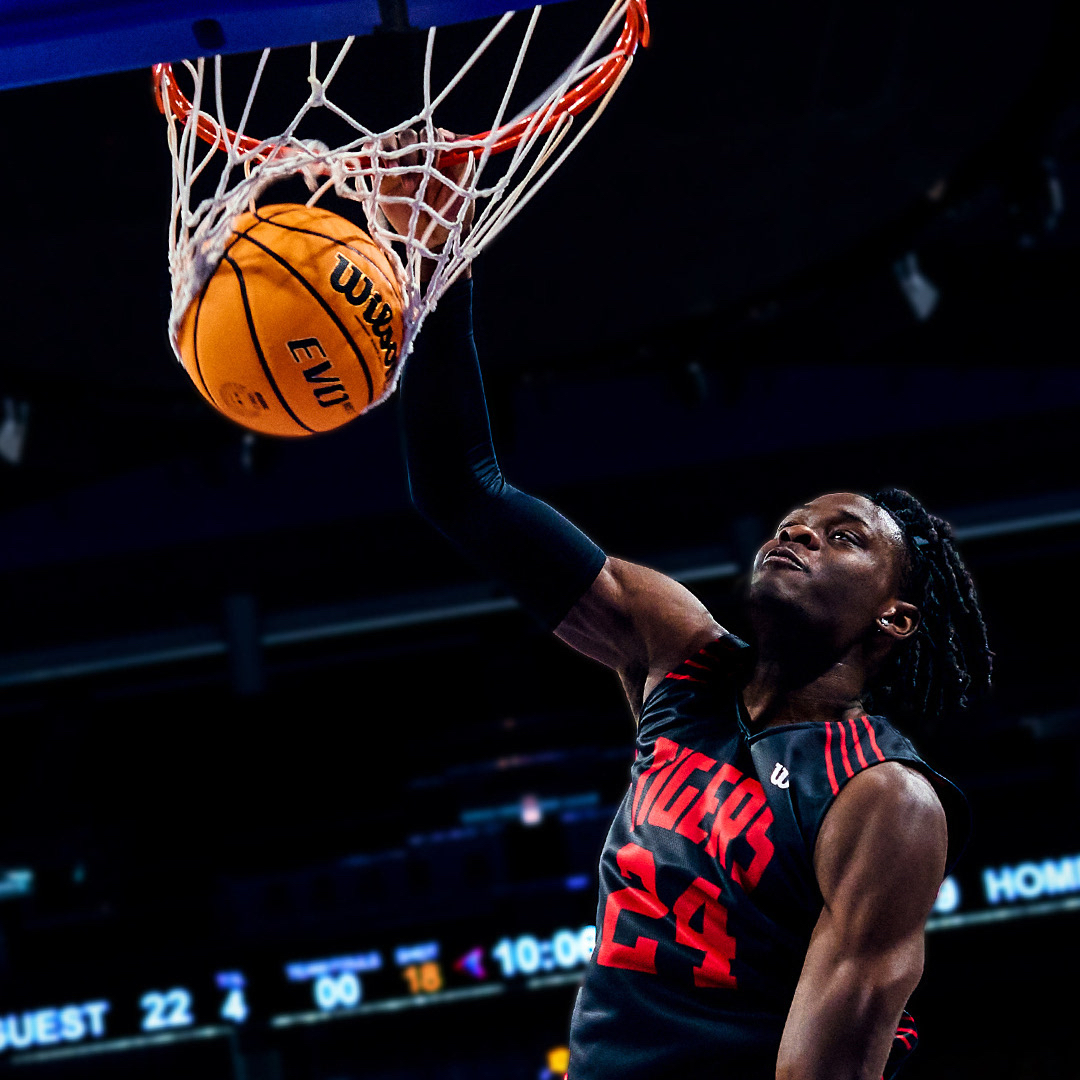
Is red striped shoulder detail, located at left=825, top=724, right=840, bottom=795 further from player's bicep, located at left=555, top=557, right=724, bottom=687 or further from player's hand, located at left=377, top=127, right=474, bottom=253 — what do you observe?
player's hand, located at left=377, top=127, right=474, bottom=253

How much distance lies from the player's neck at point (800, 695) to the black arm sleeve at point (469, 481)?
1.04 feet

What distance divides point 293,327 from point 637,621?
70cm

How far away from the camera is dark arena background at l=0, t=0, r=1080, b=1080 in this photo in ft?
16.8

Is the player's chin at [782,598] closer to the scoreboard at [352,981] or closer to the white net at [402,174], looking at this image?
the white net at [402,174]

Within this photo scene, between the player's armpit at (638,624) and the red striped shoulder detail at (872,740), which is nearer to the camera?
the red striped shoulder detail at (872,740)

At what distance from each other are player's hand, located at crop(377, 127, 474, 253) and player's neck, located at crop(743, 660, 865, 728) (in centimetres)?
88

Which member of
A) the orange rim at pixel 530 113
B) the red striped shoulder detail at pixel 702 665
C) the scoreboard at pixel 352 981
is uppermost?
the orange rim at pixel 530 113

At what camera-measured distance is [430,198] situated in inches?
91.3

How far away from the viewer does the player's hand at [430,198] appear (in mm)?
2266

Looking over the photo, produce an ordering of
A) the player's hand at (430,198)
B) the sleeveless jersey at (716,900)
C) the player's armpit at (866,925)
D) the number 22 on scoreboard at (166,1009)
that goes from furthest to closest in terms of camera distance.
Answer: the number 22 on scoreboard at (166,1009) < the player's hand at (430,198) < the sleeveless jersey at (716,900) < the player's armpit at (866,925)

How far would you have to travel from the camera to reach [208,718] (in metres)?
10.3

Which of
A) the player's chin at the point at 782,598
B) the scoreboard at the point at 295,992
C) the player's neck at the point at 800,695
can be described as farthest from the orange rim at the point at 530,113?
the scoreboard at the point at 295,992

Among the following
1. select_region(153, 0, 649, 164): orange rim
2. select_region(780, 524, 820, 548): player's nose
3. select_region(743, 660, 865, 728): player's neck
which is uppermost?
select_region(153, 0, 649, 164): orange rim

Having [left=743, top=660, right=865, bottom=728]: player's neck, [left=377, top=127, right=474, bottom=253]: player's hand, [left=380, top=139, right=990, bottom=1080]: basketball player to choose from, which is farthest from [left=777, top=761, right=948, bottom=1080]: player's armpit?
[left=377, top=127, right=474, bottom=253]: player's hand
